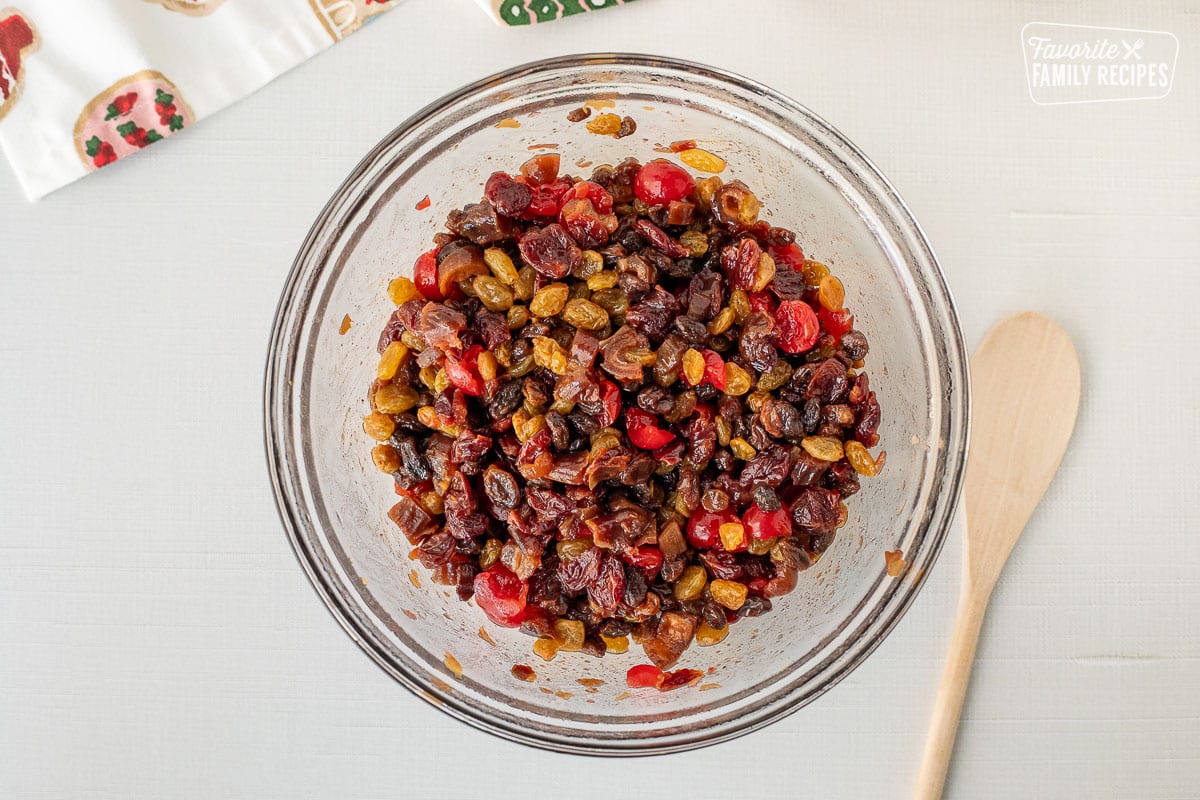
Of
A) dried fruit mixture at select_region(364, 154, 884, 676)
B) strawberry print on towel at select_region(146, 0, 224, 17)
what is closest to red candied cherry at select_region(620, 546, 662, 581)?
dried fruit mixture at select_region(364, 154, 884, 676)

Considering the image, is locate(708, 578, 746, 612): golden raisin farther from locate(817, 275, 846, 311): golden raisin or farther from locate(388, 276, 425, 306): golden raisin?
locate(388, 276, 425, 306): golden raisin

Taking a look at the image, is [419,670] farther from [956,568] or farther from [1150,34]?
[1150,34]

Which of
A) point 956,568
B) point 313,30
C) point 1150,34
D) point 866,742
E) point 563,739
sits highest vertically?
point 313,30

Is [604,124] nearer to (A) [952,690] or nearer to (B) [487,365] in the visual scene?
(B) [487,365]

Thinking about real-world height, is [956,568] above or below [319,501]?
below

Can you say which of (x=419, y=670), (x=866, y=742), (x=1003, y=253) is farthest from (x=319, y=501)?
(x=1003, y=253)

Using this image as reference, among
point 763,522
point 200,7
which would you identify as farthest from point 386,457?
point 200,7
